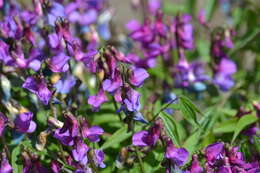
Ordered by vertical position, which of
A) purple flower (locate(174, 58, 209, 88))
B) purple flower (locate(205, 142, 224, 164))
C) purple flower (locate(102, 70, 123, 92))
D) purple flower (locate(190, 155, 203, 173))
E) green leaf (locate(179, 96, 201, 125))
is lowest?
purple flower (locate(174, 58, 209, 88))

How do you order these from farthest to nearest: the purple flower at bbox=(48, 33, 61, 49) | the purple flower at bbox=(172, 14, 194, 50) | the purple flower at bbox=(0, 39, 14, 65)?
the purple flower at bbox=(172, 14, 194, 50) → the purple flower at bbox=(48, 33, 61, 49) → the purple flower at bbox=(0, 39, 14, 65)

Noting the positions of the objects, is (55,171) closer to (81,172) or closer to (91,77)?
(81,172)

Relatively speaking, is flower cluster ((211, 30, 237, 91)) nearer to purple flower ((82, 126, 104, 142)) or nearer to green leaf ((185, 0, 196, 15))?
green leaf ((185, 0, 196, 15))

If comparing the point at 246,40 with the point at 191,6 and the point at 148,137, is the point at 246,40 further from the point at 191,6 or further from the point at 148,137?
the point at 148,137

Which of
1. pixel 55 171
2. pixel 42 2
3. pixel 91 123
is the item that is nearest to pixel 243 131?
pixel 91 123

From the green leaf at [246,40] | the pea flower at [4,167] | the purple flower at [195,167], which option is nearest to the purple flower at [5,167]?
the pea flower at [4,167]

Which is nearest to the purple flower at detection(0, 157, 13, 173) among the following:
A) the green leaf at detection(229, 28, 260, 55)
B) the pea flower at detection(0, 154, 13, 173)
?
the pea flower at detection(0, 154, 13, 173)
